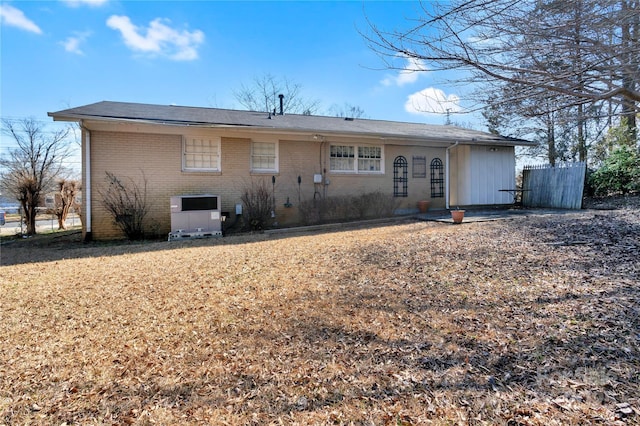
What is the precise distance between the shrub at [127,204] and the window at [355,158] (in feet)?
19.9

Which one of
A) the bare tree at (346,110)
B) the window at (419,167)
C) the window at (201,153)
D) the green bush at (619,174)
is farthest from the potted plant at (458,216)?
the bare tree at (346,110)

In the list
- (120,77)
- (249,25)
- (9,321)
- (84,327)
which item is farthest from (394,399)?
(120,77)

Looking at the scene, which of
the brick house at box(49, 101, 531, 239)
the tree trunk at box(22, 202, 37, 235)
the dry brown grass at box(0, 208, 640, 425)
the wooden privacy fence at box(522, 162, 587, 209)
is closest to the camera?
the dry brown grass at box(0, 208, 640, 425)

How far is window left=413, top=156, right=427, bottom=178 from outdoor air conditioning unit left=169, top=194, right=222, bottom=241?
7485mm

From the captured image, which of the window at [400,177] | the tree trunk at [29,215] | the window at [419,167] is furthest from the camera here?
the window at [419,167]

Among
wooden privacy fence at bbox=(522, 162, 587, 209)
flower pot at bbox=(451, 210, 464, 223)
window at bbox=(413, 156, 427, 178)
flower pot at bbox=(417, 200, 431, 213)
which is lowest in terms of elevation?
flower pot at bbox=(451, 210, 464, 223)

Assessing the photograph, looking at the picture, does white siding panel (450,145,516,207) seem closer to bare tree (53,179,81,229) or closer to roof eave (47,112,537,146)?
roof eave (47,112,537,146)

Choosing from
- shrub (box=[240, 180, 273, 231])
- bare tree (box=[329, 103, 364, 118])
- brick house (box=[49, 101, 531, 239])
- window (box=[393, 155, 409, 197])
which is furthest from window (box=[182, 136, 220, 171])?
bare tree (box=[329, 103, 364, 118])

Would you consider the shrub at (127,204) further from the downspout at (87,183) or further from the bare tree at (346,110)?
the bare tree at (346,110)

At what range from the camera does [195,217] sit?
8711mm

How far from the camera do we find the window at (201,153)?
9742 mm

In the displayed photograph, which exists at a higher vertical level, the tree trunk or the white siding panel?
the white siding panel

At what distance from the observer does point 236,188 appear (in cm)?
1011

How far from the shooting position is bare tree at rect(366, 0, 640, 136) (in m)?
4.32
